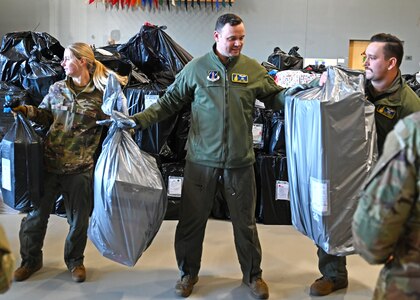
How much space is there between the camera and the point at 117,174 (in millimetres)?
2340

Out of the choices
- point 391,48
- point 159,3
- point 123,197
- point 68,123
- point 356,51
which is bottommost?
point 123,197

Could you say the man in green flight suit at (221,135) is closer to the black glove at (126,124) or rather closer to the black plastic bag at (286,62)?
the black glove at (126,124)

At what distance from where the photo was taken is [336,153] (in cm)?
199

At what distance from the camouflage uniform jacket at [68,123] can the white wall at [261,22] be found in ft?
15.8

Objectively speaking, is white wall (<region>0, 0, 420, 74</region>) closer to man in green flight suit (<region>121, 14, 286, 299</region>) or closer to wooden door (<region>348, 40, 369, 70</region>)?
wooden door (<region>348, 40, 369, 70</region>)

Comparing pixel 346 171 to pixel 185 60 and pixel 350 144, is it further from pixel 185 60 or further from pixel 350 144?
pixel 185 60

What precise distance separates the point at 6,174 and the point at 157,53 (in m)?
1.87

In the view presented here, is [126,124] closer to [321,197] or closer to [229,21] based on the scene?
[229,21]

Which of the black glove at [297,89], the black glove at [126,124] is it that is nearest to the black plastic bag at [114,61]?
the black glove at [126,124]

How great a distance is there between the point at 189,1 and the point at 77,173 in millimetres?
5087

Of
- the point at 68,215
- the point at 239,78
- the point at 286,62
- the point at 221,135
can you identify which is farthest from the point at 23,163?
the point at 286,62

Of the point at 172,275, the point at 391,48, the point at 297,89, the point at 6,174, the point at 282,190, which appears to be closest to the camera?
the point at 391,48

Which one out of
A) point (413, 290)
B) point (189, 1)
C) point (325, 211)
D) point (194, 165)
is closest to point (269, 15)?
point (189, 1)

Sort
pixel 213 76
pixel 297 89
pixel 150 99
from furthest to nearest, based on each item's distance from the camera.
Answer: pixel 150 99
pixel 213 76
pixel 297 89
